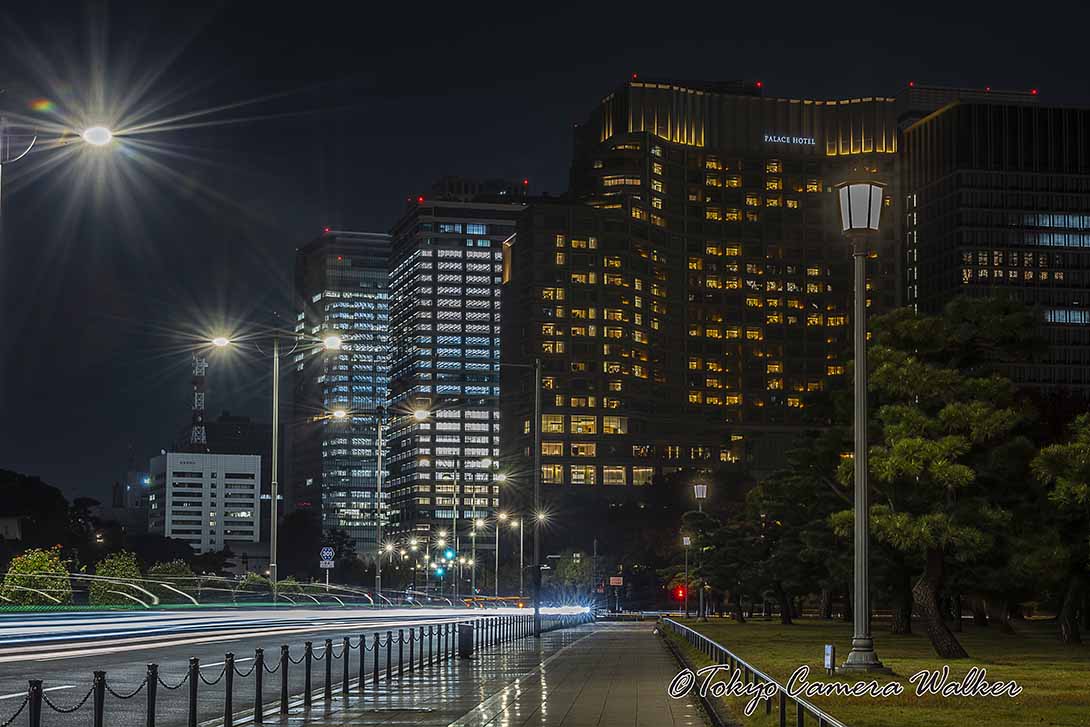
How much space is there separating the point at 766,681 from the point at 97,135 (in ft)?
42.4

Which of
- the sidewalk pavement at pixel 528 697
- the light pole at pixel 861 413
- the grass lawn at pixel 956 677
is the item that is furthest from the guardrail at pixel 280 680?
the light pole at pixel 861 413

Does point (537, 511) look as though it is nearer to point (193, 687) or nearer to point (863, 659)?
point (863, 659)

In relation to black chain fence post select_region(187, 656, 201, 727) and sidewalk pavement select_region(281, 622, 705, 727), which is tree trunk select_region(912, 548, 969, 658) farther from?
black chain fence post select_region(187, 656, 201, 727)

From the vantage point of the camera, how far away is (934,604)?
1384 inches

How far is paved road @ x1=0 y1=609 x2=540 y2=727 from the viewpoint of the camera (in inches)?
852

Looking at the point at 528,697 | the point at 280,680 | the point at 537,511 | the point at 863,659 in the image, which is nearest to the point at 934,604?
the point at 863,659

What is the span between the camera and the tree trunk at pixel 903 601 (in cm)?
4150

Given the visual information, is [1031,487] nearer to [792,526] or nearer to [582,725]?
[582,725]

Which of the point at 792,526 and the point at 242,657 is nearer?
the point at 242,657

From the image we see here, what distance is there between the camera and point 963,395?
114 feet

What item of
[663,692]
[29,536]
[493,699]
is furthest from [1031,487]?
[29,536]

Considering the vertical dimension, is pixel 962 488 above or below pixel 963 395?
below

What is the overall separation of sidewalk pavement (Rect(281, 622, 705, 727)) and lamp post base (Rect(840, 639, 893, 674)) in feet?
11.0

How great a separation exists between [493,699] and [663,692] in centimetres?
342
